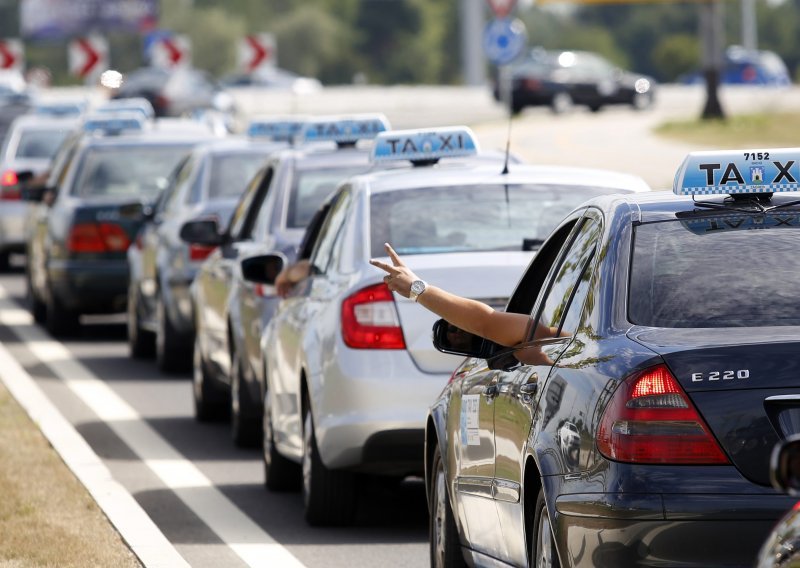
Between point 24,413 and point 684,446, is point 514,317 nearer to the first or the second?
point 684,446

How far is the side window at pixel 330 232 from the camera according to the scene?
10.2 meters

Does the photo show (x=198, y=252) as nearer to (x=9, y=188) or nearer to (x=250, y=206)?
(x=250, y=206)

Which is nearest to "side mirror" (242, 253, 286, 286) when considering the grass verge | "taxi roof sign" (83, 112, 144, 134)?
the grass verge

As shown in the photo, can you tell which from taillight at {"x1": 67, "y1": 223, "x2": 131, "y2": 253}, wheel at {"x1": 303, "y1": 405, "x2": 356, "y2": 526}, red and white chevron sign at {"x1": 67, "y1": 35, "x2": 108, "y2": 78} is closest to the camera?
wheel at {"x1": 303, "y1": 405, "x2": 356, "y2": 526}

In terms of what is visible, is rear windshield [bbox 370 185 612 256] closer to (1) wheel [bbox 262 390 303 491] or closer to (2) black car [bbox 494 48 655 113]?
(1) wheel [bbox 262 390 303 491]

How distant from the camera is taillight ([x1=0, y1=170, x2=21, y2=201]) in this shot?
26.3 m

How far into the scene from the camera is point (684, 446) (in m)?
5.43

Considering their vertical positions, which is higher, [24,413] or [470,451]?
[470,451]

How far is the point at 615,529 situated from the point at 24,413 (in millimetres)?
8235

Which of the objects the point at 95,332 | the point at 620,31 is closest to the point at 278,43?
the point at 620,31

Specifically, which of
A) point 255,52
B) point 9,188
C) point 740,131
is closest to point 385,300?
point 9,188

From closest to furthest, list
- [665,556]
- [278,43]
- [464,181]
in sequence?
1. [665,556]
2. [464,181]
3. [278,43]

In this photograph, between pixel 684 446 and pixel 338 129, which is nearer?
pixel 684 446

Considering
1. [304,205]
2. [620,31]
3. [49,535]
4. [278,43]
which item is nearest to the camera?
[49,535]
